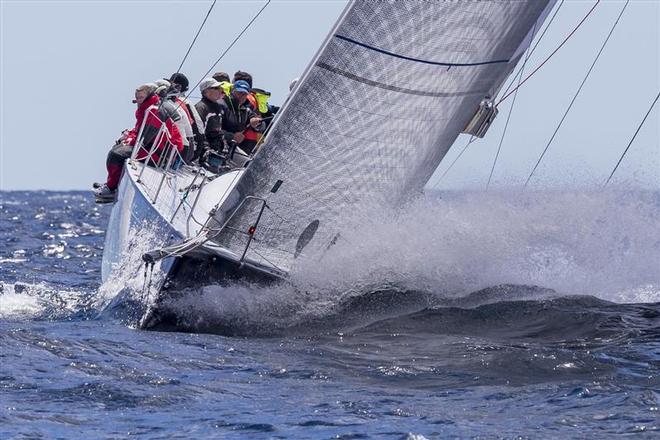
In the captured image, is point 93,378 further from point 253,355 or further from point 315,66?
point 315,66

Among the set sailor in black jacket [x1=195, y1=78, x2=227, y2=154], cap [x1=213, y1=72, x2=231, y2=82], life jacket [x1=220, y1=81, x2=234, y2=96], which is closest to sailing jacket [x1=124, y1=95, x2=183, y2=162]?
sailor in black jacket [x1=195, y1=78, x2=227, y2=154]

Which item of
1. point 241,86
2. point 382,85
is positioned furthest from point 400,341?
point 241,86

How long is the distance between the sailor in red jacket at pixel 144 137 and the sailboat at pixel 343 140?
1.39 m

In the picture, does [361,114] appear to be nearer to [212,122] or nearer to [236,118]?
[212,122]

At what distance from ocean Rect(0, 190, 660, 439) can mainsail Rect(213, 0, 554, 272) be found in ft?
1.07

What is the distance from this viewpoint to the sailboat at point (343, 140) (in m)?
8.09

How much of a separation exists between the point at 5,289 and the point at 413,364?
15.4 feet

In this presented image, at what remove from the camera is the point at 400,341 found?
7.91 meters

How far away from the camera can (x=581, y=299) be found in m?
9.53

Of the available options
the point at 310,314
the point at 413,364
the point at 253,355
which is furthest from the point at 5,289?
the point at 413,364

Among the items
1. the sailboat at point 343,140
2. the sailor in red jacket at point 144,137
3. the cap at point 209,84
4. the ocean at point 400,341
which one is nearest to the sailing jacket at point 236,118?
the cap at point 209,84

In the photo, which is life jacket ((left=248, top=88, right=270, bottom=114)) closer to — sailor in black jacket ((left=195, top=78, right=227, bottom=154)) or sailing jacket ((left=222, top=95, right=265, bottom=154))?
sailing jacket ((left=222, top=95, right=265, bottom=154))

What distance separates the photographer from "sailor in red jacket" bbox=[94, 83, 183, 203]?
10.4 metres

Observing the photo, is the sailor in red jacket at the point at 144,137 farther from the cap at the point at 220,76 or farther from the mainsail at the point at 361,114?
the mainsail at the point at 361,114
